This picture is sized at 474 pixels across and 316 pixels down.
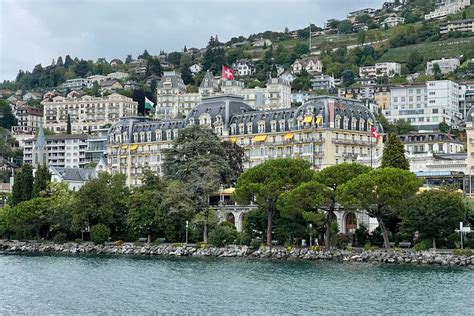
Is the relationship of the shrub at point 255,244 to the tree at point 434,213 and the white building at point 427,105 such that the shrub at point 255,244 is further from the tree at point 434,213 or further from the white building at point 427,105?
the white building at point 427,105

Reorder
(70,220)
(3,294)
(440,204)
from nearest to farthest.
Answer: (3,294)
(440,204)
(70,220)

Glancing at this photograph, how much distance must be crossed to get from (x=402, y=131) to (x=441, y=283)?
105 metres

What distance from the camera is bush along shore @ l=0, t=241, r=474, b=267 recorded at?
3265 inches

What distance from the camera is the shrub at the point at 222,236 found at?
99.2m

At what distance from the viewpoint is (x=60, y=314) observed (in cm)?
5484

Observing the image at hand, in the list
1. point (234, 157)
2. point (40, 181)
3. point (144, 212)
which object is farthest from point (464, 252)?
point (40, 181)

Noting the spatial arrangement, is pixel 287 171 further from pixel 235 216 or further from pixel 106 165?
pixel 106 165

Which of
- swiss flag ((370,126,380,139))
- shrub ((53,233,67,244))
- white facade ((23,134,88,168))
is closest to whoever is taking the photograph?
shrub ((53,233,67,244))

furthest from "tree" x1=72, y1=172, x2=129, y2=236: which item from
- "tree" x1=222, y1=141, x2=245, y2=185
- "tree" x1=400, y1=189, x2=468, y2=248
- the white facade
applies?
the white facade

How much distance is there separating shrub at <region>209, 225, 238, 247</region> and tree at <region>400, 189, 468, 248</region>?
19.0 m

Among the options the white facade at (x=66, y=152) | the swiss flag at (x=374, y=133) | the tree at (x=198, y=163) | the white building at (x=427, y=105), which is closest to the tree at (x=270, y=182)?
the tree at (x=198, y=163)

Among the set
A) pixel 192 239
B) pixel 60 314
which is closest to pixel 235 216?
pixel 192 239

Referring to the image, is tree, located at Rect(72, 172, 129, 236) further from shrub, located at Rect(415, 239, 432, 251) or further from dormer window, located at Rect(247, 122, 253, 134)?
shrub, located at Rect(415, 239, 432, 251)

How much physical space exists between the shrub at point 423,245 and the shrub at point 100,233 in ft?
114
